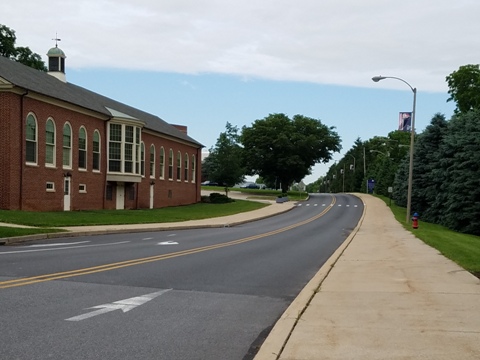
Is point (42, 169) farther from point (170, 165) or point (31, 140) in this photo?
point (170, 165)

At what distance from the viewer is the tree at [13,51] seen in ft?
189

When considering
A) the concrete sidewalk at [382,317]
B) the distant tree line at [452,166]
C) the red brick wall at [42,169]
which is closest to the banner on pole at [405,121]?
the distant tree line at [452,166]

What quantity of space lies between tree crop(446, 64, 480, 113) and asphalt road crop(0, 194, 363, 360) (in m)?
52.4

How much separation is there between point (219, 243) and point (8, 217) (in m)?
12.7

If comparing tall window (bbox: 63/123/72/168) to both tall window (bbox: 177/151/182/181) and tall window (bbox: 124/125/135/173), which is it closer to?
tall window (bbox: 124/125/135/173)

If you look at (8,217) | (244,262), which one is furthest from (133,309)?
(8,217)

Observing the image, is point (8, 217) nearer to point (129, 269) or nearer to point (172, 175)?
point (129, 269)

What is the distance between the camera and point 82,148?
4144 cm

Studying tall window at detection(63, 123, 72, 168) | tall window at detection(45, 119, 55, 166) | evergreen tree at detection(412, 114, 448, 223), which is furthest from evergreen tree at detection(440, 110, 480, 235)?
tall window at detection(45, 119, 55, 166)

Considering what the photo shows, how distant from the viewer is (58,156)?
37.7m

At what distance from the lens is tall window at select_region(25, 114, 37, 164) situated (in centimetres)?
3466

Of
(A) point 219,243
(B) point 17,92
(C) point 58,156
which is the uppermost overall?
(B) point 17,92

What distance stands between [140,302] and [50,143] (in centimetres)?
3007

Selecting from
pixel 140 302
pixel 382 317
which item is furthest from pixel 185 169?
pixel 382 317
